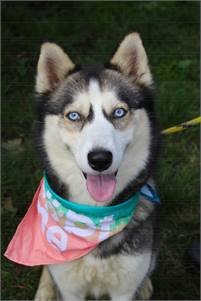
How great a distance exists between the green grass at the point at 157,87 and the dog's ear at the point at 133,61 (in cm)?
60

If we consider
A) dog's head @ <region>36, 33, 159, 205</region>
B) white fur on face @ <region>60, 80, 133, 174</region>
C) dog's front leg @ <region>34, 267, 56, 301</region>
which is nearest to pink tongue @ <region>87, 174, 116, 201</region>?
dog's head @ <region>36, 33, 159, 205</region>

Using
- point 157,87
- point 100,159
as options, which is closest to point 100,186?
point 100,159

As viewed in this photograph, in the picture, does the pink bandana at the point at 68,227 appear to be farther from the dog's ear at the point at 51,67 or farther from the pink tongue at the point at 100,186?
the dog's ear at the point at 51,67

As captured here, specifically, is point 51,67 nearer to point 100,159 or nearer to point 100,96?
point 100,96

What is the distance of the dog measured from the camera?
2.32 meters

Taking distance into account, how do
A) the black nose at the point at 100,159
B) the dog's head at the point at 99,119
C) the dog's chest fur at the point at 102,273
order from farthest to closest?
the dog's chest fur at the point at 102,273
the dog's head at the point at 99,119
the black nose at the point at 100,159

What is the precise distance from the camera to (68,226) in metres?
2.61

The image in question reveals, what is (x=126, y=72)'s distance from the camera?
8.31 feet

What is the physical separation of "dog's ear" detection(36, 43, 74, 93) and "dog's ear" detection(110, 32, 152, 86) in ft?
0.77

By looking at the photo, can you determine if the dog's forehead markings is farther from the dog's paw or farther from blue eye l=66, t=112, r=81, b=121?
the dog's paw

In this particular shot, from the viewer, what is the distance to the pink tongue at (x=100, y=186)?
234 cm

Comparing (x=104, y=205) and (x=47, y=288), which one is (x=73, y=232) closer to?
(x=104, y=205)

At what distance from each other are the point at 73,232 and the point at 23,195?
98 cm

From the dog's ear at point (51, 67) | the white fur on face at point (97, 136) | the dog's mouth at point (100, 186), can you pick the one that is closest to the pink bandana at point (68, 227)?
the dog's mouth at point (100, 186)
